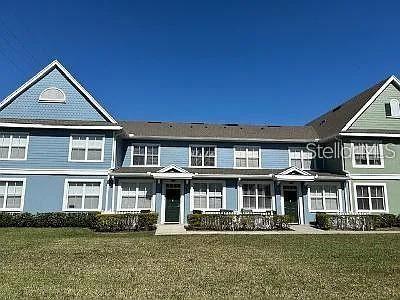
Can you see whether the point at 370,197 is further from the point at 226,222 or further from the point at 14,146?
the point at 14,146

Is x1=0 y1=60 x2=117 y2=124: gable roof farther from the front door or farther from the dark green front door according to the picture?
the dark green front door

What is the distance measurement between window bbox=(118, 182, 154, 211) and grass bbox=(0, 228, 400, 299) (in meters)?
7.71

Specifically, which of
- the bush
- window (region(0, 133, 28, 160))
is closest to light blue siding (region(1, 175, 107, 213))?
window (region(0, 133, 28, 160))

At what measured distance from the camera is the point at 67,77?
2323 cm

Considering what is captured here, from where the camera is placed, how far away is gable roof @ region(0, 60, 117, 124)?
22594 millimetres

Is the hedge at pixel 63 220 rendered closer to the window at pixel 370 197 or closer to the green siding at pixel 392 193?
the green siding at pixel 392 193

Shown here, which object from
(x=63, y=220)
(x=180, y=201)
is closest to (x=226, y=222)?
(x=180, y=201)

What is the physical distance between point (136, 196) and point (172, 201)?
2.40 meters

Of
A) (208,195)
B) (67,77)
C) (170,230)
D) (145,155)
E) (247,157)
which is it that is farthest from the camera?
(247,157)

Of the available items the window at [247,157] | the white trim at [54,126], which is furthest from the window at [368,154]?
the white trim at [54,126]

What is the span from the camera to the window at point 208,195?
23578mm

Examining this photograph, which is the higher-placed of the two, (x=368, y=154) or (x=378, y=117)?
(x=378, y=117)

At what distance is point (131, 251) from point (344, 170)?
55.9 feet

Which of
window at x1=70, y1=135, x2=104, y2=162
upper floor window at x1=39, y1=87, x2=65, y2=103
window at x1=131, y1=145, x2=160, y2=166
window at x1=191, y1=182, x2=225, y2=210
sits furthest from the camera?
window at x1=131, y1=145, x2=160, y2=166
